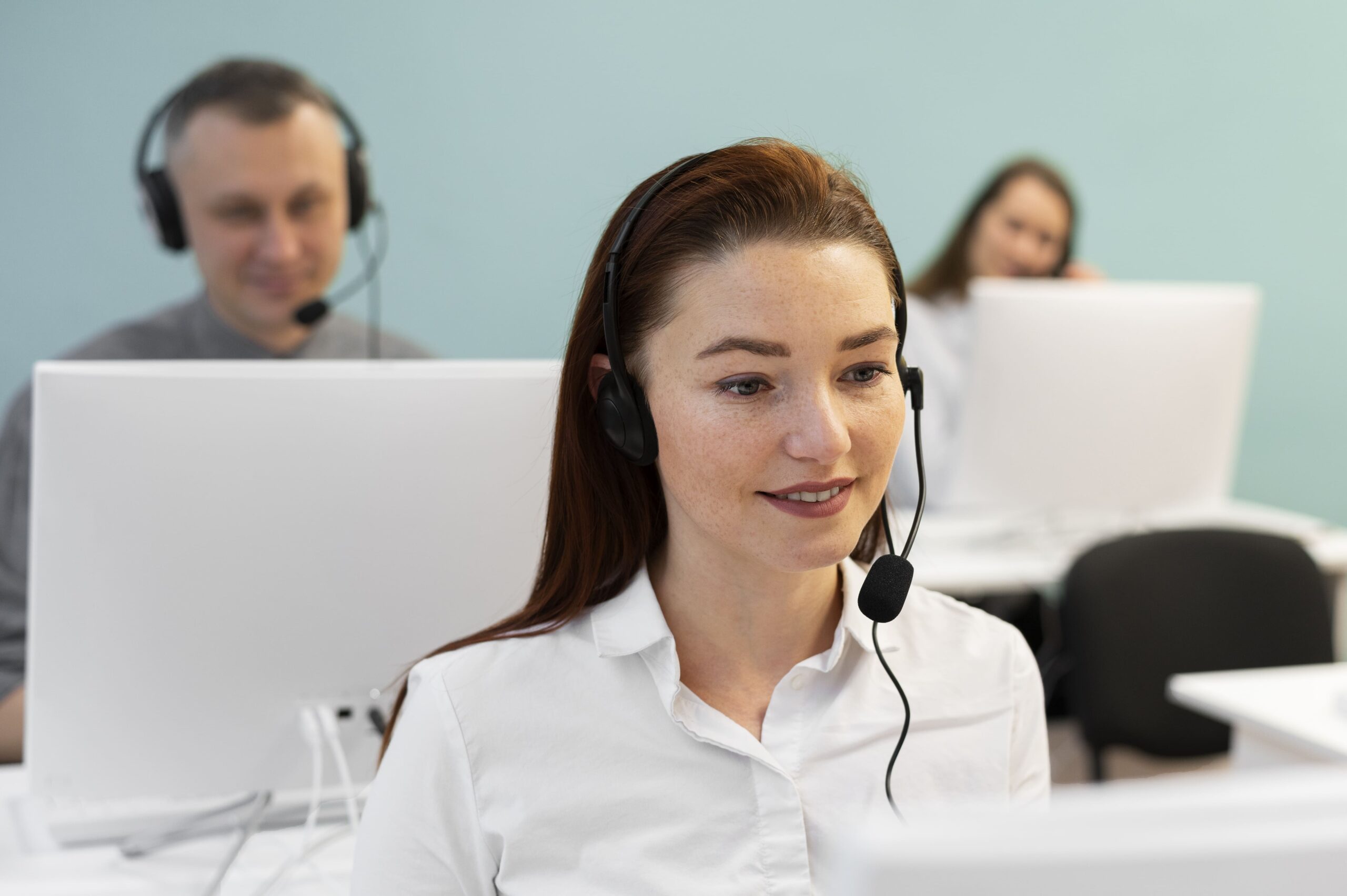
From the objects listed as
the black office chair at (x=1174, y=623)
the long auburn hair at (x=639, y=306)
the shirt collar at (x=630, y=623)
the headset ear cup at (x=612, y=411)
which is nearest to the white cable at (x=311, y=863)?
the long auburn hair at (x=639, y=306)

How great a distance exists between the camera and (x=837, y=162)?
1.05 meters

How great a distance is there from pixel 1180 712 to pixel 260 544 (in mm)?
1788

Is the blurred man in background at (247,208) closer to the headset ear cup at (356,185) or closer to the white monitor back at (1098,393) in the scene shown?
the headset ear cup at (356,185)

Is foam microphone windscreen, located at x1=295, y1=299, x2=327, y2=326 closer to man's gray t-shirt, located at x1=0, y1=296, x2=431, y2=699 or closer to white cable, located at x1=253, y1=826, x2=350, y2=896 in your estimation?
man's gray t-shirt, located at x1=0, y1=296, x2=431, y2=699

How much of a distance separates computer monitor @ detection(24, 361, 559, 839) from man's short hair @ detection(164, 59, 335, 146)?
39.2 inches

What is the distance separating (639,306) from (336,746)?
1.68ft

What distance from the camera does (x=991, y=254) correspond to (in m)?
3.23

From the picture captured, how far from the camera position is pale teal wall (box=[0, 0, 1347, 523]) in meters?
2.98

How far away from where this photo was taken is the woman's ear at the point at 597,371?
997 mm

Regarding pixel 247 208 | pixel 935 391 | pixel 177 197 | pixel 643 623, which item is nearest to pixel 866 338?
pixel 643 623

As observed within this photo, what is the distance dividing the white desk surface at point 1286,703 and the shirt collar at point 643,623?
0.85 metres

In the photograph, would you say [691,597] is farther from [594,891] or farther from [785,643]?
[594,891]

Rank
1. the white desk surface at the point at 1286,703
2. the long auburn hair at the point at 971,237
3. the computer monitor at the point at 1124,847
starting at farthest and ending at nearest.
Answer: the long auburn hair at the point at 971,237, the white desk surface at the point at 1286,703, the computer monitor at the point at 1124,847

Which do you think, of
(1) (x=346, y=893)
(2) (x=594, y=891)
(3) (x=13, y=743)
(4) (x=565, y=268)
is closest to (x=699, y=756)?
(2) (x=594, y=891)
